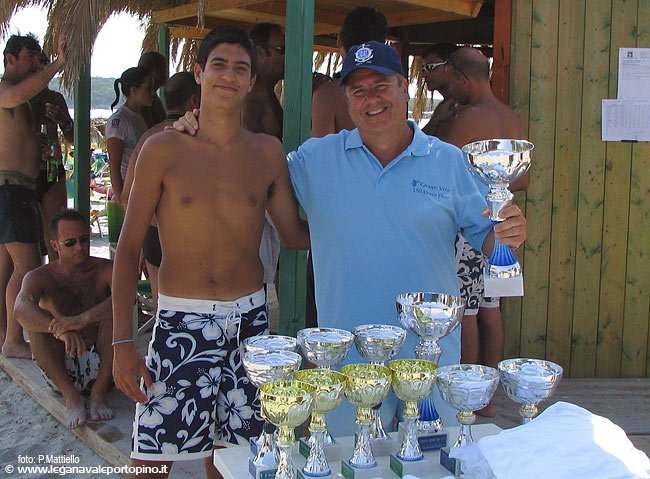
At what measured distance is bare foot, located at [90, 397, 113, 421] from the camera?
3.94 m

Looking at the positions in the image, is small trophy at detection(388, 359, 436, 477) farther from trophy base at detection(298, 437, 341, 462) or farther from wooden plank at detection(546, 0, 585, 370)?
wooden plank at detection(546, 0, 585, 370)

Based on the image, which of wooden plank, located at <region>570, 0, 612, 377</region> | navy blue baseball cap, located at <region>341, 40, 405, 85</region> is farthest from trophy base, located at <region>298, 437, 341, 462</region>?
wooden plank, located at <region>570, 0, 612, 377</region>

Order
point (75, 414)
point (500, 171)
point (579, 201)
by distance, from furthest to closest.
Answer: point (579, 201) → point (75, 414) → point (500, 171)

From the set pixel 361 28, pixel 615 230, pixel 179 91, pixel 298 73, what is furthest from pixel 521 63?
pixel 179 91

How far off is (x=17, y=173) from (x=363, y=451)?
→ 4111 millimetres

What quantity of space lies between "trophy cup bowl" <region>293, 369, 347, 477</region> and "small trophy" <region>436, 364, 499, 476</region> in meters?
0.28

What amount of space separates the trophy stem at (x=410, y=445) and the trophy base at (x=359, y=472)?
85 mm

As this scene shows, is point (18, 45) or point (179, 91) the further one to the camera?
point (18, 45)

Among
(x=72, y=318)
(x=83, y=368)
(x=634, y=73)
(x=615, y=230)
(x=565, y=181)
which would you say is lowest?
(x=83, y=368)

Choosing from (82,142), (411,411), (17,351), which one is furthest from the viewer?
(82,142)

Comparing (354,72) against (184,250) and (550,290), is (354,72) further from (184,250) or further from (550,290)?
(550,290)

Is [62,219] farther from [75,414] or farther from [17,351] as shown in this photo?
[17,351]

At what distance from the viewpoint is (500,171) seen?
1900mm

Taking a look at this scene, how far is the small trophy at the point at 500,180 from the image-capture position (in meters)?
1.88
